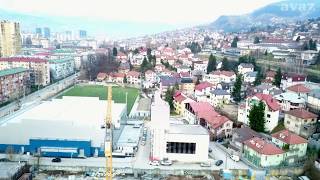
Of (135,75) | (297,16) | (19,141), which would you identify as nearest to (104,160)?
(19,141)

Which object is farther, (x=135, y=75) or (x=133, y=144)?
(x=135, y=75)

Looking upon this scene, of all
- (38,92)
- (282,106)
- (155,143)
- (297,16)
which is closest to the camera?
(155,143)

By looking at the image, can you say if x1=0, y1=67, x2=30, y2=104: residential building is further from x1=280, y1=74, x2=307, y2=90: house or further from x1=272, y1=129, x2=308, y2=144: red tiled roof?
x1=280, y1=74, x2=307, y2=90: house

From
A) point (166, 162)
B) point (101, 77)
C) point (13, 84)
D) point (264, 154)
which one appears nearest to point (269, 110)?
point (264, 154)

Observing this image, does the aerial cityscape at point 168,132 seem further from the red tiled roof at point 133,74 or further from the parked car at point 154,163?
the red tiled roof at point 133,74

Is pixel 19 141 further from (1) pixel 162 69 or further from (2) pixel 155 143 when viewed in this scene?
(1) pixel 162 69

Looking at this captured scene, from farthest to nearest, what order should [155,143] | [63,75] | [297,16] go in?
[297,16] < [63,75] < [155,143]

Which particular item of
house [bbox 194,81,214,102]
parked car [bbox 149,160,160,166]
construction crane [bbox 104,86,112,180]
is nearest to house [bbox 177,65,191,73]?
house [bbox 194,81,214,102]
